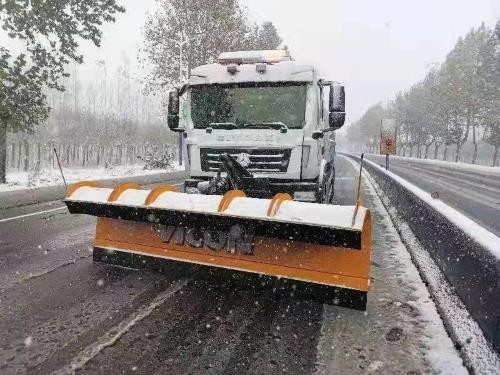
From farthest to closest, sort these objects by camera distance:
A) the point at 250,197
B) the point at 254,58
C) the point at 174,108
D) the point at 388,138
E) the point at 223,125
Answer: the point at 388,138 < the point at 254,58 < the point at 174,108 < the point at 223,125 < the point at 250,197

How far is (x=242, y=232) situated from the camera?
3543 millimetres

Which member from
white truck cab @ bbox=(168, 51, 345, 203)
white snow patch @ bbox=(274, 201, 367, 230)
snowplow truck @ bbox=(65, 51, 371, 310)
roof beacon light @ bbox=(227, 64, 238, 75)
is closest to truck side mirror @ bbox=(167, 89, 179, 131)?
snowplow truck @ bbox=(65, 51, 371, 310)

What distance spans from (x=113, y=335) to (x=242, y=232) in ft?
4.12

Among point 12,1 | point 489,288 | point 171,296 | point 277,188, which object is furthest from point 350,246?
point 12,1

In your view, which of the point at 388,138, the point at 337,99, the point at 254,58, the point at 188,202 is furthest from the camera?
the point at 388,138

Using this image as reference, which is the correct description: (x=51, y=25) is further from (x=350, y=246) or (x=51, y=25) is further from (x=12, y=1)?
(x=350, y=246)

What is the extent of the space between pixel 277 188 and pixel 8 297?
136 inches

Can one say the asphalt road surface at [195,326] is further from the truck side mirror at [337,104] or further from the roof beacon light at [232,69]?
the roof beacon light at [232,69]

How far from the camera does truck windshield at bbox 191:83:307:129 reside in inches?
238

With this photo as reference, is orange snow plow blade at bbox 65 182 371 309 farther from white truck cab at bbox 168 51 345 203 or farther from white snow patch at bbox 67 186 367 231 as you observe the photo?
white truck cab at bbox 168 51 345 203

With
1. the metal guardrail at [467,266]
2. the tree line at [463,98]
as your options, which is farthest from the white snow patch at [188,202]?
the tree line at [463,98]

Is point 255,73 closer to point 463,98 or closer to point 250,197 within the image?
point 250,197

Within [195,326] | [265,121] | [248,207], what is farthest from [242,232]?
[265,121]

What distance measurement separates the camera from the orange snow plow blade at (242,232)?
3.31 m
